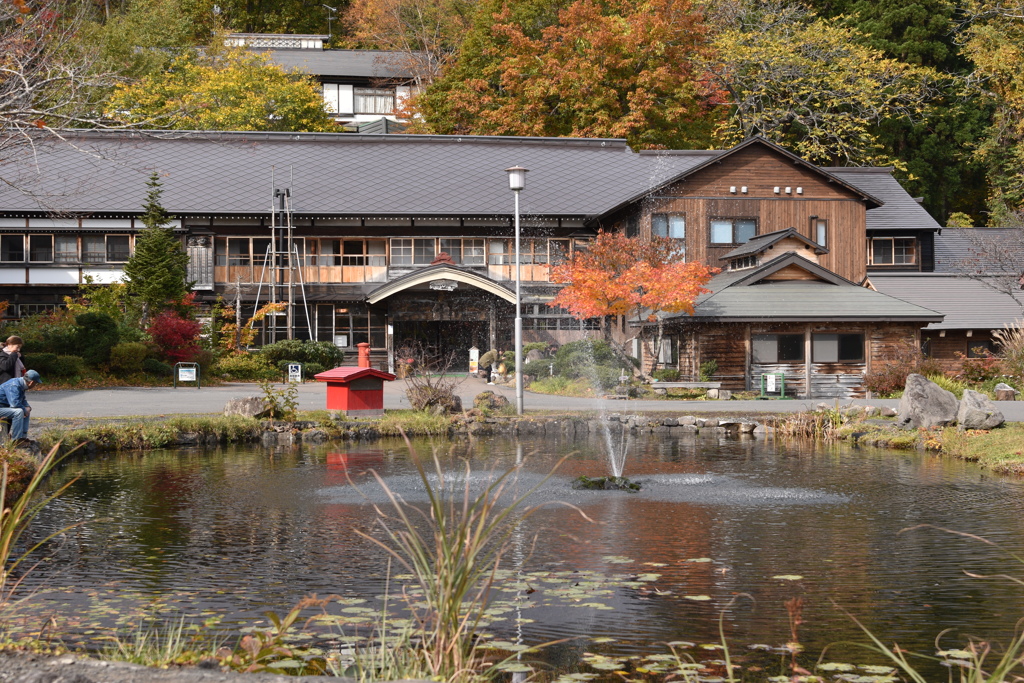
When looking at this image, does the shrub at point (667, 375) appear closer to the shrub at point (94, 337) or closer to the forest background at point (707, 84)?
the shrub at point (94, 337)

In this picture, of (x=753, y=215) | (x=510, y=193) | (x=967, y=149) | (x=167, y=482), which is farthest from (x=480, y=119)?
(x=167, y=482)

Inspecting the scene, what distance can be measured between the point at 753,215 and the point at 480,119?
1653 centimetres

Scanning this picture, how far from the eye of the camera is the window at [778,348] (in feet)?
109

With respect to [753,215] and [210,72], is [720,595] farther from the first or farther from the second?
[210,72]

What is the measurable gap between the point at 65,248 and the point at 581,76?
23.2m

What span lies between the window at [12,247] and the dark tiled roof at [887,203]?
32.3 meters

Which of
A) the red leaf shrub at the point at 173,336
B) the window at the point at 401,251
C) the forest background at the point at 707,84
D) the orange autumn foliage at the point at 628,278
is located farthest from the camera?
the forest background at the point at 707,84

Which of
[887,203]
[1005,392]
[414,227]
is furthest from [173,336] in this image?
[887,203]

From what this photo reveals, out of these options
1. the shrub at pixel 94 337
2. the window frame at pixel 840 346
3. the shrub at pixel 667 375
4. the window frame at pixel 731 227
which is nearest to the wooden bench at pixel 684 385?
the shrub at pixel 667 375

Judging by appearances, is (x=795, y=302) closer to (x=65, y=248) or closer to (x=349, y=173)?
(x=349, y=173)

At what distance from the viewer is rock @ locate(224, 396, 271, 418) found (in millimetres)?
21438

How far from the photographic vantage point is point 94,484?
47.4 feet

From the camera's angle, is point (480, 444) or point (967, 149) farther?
point (967, 149)

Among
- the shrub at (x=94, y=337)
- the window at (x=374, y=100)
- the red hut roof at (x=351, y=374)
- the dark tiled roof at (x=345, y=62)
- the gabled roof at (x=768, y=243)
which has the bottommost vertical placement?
the red hut roof at (x=351, y=374)
